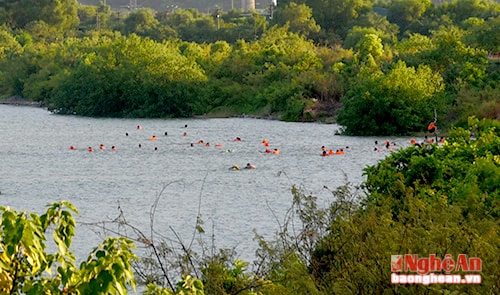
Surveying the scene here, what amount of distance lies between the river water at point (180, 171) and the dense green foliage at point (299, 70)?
12.4 feet

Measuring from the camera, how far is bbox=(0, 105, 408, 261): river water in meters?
24.3

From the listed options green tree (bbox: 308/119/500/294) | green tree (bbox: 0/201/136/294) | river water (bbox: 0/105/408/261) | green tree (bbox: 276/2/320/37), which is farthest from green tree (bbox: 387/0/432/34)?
green tree (bbox: 0/201/136/294)

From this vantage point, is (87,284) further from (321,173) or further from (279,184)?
(321,173)

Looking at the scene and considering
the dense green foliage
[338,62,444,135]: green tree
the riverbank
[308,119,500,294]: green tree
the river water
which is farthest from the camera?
the riverbank

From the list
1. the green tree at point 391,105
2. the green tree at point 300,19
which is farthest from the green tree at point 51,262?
the green tree at point 300,19

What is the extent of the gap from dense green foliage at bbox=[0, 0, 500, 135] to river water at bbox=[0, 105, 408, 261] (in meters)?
3.79

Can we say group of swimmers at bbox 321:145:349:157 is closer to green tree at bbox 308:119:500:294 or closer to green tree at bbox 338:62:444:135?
green tree at bbox 338:62:444:135

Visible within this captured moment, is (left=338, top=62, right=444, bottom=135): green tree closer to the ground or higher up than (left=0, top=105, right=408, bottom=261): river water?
higher up

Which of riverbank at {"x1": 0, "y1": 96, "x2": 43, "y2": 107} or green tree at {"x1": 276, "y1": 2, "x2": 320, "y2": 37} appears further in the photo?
green tree at {"x1": 276, "y1": 2, "x2": 320, "y2": 37}

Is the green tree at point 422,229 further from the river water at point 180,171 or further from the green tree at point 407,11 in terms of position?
the green tree at point 407,11

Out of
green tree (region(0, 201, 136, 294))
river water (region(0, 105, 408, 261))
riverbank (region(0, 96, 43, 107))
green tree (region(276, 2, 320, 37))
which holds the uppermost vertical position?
green tree (region(276, 2, 320, 37))

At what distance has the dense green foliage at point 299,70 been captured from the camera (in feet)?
164

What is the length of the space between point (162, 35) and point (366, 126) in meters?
62.7

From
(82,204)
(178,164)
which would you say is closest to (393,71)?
(178,164)
